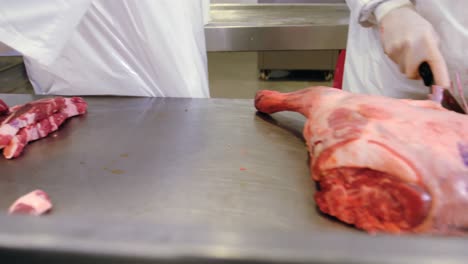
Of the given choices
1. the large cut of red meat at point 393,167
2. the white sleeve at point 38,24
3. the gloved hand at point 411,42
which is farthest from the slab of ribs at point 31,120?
the gloved hand at point 411,42

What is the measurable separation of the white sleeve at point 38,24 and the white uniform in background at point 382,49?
2.53 feet

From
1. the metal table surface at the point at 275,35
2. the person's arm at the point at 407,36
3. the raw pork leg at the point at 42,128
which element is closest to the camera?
the raw pork leg at the point at 42,128

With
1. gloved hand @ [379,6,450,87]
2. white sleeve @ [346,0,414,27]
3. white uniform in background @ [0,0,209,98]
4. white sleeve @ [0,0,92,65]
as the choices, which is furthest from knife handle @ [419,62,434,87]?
white sleeve @ [0,0,92,65]

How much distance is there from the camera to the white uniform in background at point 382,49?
1047 millimetres

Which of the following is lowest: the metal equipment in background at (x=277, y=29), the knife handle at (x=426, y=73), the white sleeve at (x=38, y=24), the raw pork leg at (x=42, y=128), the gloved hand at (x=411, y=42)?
the metal equipment in background at (x=277, y=29)

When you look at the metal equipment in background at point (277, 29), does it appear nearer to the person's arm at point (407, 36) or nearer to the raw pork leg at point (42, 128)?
the person's arm at point (407, 36)

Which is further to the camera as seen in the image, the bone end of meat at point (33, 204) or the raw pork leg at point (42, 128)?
the raw pork leg at point (42, 128)

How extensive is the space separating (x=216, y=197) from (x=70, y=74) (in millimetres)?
824

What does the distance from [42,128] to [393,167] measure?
74 cm

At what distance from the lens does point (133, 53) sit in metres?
1.25

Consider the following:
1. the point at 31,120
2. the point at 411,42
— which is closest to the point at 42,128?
the point at 31,120

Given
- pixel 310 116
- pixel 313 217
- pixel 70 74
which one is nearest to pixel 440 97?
pixel 310 116

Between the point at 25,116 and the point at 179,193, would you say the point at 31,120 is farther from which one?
the point at 179,193

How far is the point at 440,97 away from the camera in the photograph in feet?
2.81
